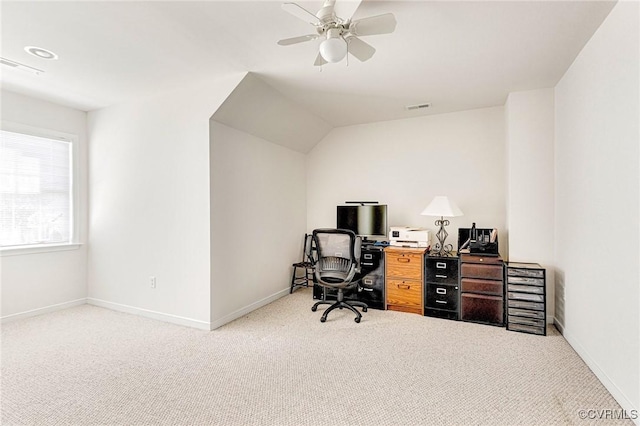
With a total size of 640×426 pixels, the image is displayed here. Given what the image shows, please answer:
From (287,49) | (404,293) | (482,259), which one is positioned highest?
(287,49)

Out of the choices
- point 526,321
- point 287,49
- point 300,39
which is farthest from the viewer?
point 526,321

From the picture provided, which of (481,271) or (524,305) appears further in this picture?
→ (481,271)

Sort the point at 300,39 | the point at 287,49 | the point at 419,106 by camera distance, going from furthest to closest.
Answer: the point at 419,106 → the point at 287,49 → the point at 300,39

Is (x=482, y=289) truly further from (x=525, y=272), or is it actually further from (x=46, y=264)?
(x=46, y=264)

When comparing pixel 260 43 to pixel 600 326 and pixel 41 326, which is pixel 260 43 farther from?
pixel 41 326

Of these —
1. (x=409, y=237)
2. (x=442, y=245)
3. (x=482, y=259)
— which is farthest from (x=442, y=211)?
(x=482, y=259)

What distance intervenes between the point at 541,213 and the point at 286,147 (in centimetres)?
327

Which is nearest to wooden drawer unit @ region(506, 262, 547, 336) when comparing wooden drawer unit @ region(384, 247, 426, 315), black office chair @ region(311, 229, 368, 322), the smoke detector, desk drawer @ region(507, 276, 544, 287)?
desk drawer @ region(507, 276, 544, 287)

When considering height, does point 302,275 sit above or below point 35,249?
below

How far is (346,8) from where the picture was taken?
1.72 m

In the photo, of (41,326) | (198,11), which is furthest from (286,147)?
(41,326)

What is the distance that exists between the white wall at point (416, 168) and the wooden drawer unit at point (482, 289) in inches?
28.3

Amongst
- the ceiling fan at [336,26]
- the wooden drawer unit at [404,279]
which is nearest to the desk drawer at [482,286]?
the wooden drawer unit at [404,279]

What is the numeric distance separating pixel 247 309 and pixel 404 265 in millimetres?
1964
